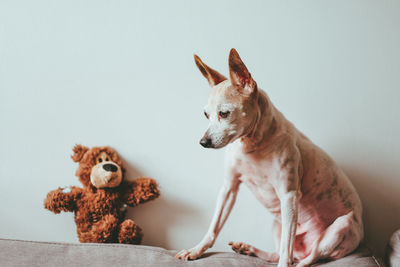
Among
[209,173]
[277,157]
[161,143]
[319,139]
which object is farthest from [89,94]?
[319,139]

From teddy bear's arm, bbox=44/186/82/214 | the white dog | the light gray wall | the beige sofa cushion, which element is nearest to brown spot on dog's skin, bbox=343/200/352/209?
the white dog

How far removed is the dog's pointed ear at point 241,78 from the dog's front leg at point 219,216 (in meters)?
0.42

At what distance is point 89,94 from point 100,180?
1.56 feet

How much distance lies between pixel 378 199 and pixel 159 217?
45.2 inches

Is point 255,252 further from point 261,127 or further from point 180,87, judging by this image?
point 180,87

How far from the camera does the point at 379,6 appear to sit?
6.07 ft

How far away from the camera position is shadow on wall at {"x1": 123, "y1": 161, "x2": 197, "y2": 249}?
191cm

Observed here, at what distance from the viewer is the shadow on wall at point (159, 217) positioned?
191cm

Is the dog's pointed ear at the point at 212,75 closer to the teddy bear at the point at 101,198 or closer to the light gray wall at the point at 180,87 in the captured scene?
the light gray wall at the point at 180,87

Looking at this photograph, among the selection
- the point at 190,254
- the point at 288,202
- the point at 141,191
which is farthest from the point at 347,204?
the point at 141,191

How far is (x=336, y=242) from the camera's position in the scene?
1.51 meters

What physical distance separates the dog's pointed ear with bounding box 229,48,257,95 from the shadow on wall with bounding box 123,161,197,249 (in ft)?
2.56

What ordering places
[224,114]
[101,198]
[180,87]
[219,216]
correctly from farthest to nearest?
1. [180,87]
2. [101,198]
3. [219,216]
4. [224,114]

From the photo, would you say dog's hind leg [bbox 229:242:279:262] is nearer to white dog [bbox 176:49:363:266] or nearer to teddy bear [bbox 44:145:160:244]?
white dog [bbox 176:49:363:266]
